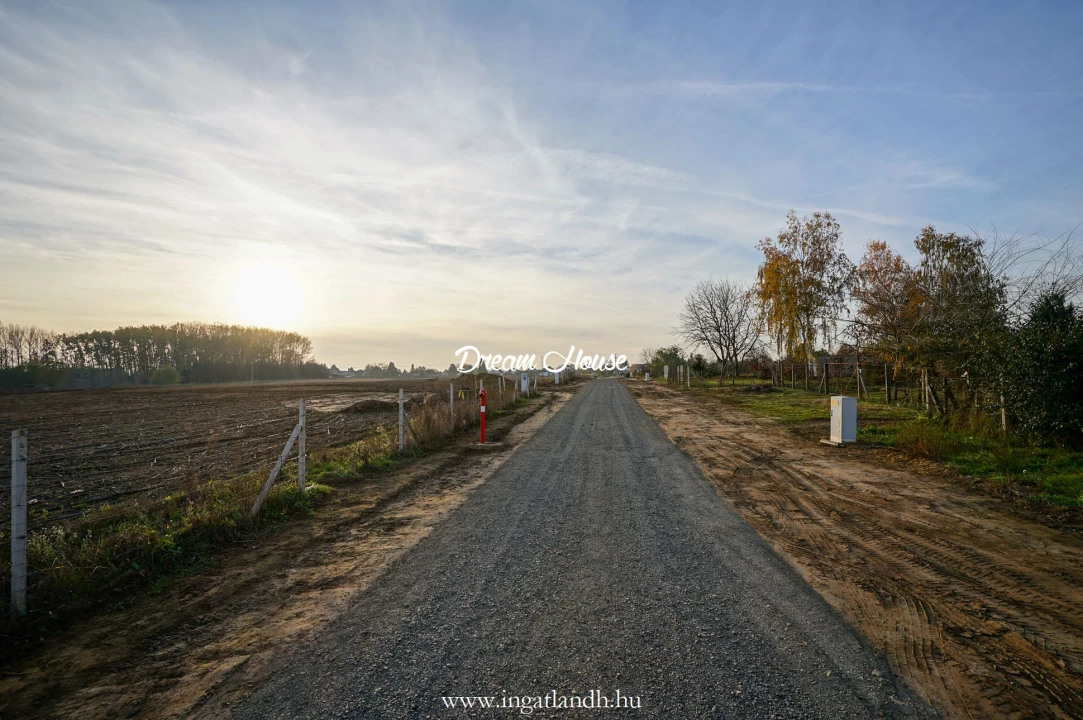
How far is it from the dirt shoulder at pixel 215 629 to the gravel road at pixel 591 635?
0.88 ft

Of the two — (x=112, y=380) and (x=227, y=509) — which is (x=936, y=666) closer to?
(x=227, y=509)

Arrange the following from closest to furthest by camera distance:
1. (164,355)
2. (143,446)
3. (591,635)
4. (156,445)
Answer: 1. (591,635)
2. (143,446)
3. (156,445)
4. (164,355)

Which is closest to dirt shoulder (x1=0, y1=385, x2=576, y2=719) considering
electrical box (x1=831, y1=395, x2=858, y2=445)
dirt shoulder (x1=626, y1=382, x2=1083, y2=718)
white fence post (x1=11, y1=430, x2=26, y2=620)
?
white fence post (x1=11, y1=430, x2=26, y2=620)

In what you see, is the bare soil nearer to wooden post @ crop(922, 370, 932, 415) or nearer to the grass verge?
the grass verge

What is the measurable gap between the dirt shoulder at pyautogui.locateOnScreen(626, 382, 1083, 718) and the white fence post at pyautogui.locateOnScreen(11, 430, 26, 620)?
6.12 metres

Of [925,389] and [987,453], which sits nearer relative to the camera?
[987,453]

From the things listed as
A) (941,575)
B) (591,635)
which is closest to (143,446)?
(591,635)

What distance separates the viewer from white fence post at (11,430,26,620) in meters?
3.99

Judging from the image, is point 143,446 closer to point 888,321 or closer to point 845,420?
point 845,420

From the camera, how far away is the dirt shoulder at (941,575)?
319 centimetres

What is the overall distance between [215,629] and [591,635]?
2760 millimetres

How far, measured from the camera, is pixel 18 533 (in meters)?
4.09

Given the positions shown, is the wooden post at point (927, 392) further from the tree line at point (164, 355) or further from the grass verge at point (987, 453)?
the tree line at point (164, 355)

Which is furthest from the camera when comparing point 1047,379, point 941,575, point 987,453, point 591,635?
point 987,453
